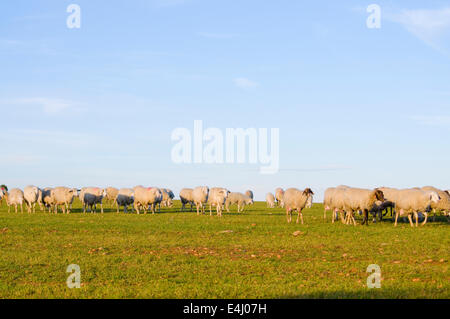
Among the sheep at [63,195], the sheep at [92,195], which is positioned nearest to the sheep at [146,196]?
the sheep at [92,195]

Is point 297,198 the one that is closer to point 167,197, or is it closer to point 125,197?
point 125,197

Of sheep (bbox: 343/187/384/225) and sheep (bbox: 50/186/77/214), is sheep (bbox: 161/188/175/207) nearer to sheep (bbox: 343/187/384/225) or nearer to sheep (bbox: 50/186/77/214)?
sheep (bbox: 50/186/77/214)

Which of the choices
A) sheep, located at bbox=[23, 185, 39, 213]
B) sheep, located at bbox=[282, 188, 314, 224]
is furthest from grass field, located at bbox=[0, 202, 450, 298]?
sheep, located at bbox=[23, 185, 39, 213]

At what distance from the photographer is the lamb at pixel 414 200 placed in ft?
90.1

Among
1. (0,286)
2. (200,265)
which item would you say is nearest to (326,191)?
(200,265)

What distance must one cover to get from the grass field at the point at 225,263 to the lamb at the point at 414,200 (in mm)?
3061

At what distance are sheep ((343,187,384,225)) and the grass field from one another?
359 cm

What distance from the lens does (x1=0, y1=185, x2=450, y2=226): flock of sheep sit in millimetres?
28125

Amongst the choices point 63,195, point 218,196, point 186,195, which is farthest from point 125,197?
point 218,196

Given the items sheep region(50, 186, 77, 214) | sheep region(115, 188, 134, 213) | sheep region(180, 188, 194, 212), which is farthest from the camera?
sheep region(180, 188, 194, 212)

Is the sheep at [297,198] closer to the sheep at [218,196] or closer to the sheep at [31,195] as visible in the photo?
the sheep at [218,196]

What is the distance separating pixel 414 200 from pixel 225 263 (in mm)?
18147

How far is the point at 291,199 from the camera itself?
30.5 m
